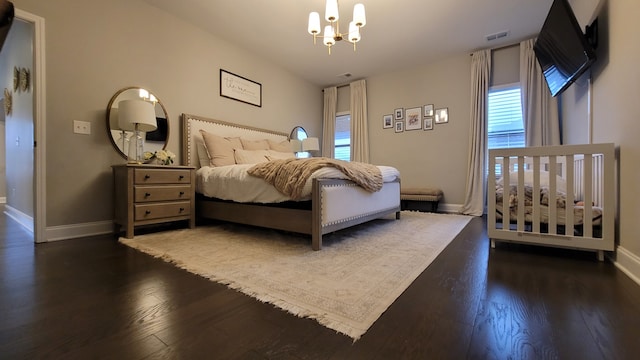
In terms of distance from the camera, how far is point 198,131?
3.56 m

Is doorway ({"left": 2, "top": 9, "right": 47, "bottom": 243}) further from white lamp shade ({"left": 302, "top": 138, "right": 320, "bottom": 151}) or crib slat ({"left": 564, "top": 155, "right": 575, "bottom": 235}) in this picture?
crib slat ({"left": 564, "top": 155, "right": 575, "bottom": 235})

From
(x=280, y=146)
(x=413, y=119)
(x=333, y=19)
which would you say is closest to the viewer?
(x=333, y=19)

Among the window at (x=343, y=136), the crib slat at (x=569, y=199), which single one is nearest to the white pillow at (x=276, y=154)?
the window at (x=343, y=136)

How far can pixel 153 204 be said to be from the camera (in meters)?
2.59

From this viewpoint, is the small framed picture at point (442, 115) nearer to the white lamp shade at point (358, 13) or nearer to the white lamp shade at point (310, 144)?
the white lamp shade at point (310, 144)

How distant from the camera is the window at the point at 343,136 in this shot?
5.81 m

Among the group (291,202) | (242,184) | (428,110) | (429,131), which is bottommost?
(291,202)

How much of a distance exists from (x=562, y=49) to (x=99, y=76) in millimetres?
4569

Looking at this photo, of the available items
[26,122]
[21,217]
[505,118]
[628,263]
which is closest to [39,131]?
[26,122]

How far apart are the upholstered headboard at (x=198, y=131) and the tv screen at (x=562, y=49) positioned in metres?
3.84

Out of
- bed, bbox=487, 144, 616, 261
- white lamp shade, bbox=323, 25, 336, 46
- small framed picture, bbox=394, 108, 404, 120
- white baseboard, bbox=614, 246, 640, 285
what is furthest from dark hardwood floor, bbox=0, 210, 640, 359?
small framed picture, bbox=394, 108, 404, 120

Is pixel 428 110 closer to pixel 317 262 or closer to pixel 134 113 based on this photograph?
pixel 317 262

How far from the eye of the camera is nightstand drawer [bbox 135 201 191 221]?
8.21 ft

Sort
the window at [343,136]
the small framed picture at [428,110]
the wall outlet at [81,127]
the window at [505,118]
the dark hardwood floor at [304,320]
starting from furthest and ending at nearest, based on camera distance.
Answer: the window at [343,136] → the small framed picture at [428,110] → the window at [505,118] → the wall outlet at [81,127] → the dark hardwood floor at [304,320]
